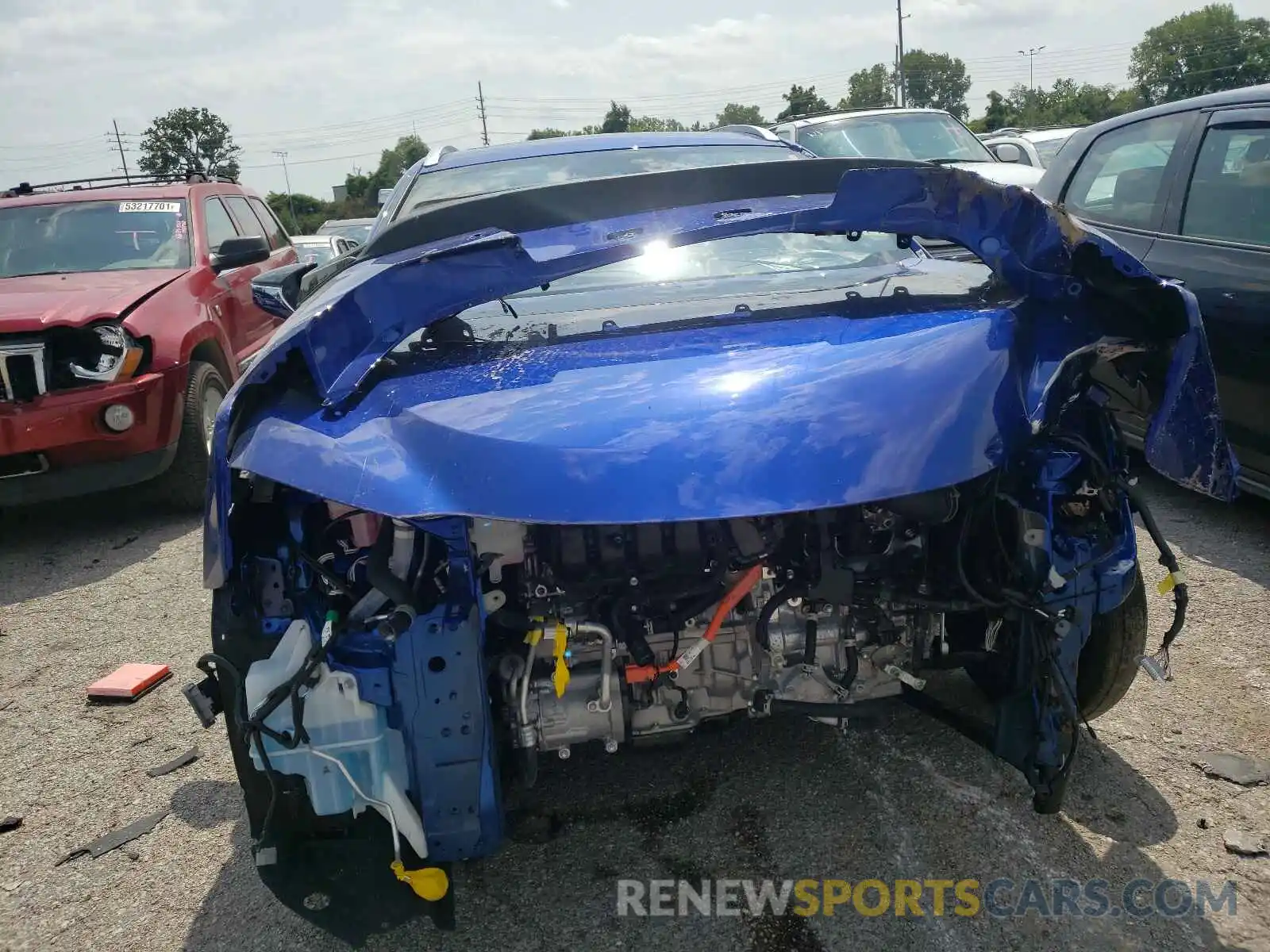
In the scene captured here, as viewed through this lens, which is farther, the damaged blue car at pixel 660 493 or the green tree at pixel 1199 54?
the green tree at pixel 1199 54

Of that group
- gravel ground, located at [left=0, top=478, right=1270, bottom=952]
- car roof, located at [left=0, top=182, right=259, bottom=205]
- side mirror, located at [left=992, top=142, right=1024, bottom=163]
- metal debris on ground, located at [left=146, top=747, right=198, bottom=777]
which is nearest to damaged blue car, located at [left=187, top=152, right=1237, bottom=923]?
gravel ground, located at [left=0, top=478, right=1270, bottom=952]

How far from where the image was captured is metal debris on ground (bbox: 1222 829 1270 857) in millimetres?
2293

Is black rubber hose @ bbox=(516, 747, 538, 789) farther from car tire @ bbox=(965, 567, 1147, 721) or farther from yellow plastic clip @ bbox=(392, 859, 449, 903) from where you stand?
car tire @ bbox=(965, 567, 1147, 721)

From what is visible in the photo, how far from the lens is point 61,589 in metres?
4.59

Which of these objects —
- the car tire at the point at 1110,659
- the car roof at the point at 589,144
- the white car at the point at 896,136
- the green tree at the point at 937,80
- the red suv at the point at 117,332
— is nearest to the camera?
the car tire at the point at 1110,659

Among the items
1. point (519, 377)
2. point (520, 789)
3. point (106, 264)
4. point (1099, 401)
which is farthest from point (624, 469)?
point (106, 264)

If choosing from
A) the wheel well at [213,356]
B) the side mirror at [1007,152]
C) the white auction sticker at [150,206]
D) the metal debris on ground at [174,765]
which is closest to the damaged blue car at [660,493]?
the metal debris on ground at [174,765]

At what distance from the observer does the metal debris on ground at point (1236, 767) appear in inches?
101

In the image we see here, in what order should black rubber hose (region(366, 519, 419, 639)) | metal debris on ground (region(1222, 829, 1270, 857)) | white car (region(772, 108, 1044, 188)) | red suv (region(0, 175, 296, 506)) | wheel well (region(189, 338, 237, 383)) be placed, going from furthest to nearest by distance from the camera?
1. white car (region(772, 108, 1044, 188))
2. wheel well (region(189, 338, 237, 383))
3. red suv (region(0, 175, 296, 506))
4. metal debris on ground (region(1222, 829, 1270, 857))
5. black rubber hose (region(366, 519, 419, 639))

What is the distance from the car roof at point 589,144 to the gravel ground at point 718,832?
2.26 meters

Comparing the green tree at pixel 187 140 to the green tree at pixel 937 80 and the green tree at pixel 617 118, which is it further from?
the green tree at pixel 937 80

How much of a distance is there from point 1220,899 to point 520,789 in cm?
171

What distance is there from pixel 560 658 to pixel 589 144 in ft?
8.04

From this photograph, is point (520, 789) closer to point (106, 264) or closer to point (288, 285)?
point (288, 285)
